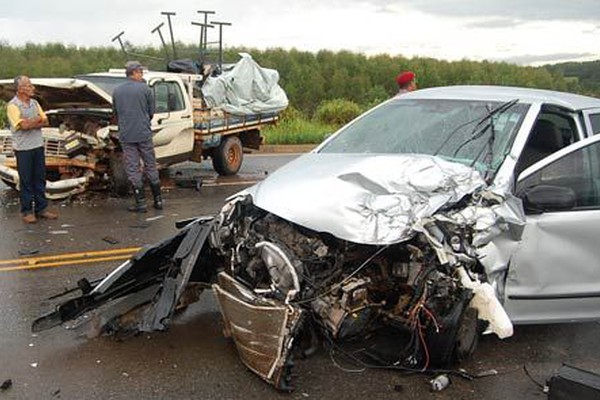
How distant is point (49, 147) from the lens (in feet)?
31.8

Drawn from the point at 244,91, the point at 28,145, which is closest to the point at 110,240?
the point at 28,145

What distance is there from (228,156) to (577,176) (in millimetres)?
8648

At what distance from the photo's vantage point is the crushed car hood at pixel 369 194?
146 inches

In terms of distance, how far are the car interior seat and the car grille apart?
278 inches

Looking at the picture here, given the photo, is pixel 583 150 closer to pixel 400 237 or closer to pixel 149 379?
pixel 400 237

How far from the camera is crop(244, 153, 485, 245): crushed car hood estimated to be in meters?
3.71

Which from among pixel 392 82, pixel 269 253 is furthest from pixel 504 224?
pixel 392 82

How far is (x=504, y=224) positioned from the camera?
393 centimetres

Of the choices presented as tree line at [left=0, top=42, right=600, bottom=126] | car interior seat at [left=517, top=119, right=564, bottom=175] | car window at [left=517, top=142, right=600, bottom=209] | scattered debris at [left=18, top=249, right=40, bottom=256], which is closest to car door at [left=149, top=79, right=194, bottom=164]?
scattered debris at [left=18, top=249, right=40, bottom=256]

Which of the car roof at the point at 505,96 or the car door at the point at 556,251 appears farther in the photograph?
the car roof at the point at 505,96

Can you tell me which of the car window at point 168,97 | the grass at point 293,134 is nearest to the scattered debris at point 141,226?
the car window at point 168,97

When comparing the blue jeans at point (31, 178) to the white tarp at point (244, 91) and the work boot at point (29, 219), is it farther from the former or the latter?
the white tarp at point (244, 91)

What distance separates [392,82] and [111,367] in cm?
3250

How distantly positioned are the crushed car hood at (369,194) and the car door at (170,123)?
641cm
